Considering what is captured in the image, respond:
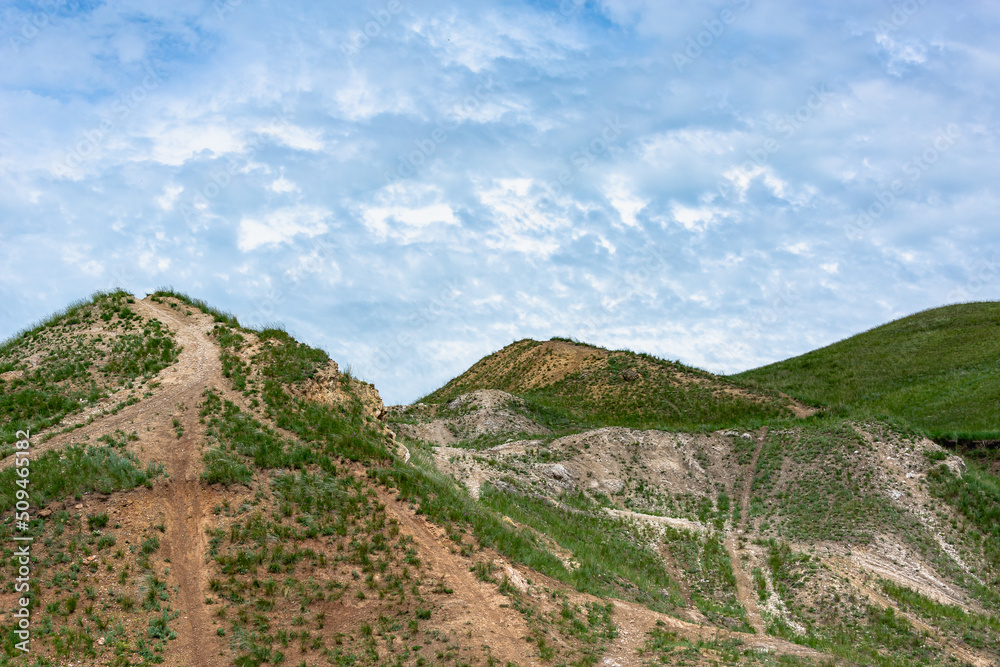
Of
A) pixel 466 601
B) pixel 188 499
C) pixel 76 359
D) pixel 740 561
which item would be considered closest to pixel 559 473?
pixel 740 561

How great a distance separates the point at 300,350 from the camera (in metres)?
23.3

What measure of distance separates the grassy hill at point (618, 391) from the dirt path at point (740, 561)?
422cm

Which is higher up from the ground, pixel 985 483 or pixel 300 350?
pixel 300 350

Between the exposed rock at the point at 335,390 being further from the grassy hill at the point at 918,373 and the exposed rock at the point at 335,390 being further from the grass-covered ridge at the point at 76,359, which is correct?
the grassy hill at the point at 918,373

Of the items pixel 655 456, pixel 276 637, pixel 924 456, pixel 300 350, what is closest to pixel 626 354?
pixel 655 456

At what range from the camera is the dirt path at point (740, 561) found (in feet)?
73.6

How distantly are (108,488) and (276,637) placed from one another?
18.9ft

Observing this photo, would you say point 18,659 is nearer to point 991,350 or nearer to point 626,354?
point 626,354

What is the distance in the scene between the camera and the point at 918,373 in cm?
5456

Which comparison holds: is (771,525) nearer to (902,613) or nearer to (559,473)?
(902,613)

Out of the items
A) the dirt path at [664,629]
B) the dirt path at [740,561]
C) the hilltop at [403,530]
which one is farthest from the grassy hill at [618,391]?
the dirt path at [664,629]

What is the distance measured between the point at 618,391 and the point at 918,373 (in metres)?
25.7

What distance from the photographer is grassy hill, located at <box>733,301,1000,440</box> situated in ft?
147

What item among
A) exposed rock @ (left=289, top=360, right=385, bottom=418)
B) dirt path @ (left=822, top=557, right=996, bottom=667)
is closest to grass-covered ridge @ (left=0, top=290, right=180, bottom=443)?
exposed rock @ (left=289, top=360, right=385, bottom=418)
